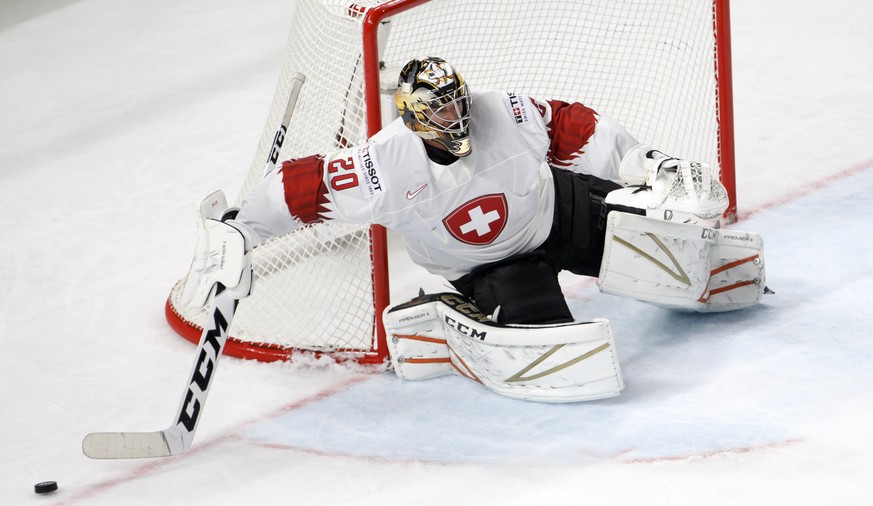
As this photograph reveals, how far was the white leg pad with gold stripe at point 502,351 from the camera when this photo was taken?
3225 mm

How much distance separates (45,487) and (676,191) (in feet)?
5.84

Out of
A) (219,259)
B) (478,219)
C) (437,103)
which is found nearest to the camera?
(437,103)

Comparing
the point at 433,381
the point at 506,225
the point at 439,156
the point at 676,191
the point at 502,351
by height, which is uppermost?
the point at 439,156

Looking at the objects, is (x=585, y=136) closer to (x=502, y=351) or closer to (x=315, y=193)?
(x=502, y=351)

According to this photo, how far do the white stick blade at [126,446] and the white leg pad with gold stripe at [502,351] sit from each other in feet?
2.25

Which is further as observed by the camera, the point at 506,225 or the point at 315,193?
the point at 506,225

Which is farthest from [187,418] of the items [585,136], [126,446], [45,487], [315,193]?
[585,136]

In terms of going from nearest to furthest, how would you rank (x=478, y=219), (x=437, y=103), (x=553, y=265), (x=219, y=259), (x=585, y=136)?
(x=437, y=103) < (x=219, y=259) < (x=478, y=219) < (x=585, y=136) < (x=553, y=265)

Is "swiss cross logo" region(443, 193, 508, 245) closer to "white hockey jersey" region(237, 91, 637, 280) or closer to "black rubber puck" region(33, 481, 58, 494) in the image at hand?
"white hockey jersey" region(237, 91, 637, 280)

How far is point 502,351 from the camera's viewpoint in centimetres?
331

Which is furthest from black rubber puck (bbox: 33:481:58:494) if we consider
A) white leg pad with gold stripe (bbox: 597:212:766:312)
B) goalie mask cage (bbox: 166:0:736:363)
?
white leg pad with gold stripe (bbox: 597:212:766:312)

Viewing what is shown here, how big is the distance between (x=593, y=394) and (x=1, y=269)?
2.48 m

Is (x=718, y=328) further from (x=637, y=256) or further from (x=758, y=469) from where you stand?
(x=758, y=469)

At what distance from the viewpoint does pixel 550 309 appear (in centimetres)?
344
